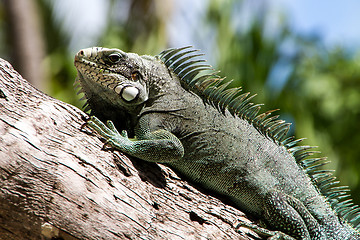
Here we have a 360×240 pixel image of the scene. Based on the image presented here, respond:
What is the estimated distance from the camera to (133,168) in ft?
11.7

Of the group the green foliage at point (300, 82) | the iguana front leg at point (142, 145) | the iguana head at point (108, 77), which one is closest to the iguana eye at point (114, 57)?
the iguana head at point (108, 77)

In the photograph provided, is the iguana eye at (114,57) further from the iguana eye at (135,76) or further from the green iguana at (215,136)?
the iguana eye at (135,76)

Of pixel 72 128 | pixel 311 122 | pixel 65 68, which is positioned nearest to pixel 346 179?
pixel 311 122

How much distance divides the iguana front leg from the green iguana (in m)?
0.05

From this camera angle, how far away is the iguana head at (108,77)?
12.7 ft

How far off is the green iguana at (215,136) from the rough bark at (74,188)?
0.36m

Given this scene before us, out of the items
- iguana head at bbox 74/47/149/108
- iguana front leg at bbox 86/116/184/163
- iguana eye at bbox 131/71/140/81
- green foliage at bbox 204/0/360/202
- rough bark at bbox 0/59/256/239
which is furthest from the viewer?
green foliage at bbox 204/0/360/202

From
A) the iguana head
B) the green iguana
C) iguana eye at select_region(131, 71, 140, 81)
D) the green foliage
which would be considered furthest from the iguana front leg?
the green foliage

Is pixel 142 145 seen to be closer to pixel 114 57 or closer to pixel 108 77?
pixel 108 77

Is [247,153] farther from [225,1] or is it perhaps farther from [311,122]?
[225,1]

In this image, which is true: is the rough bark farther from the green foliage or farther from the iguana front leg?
the green foliage

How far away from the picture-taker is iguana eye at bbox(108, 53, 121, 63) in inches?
155

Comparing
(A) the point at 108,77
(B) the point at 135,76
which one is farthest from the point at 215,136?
(A) the point at 108,77

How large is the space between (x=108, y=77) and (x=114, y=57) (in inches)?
8.0
